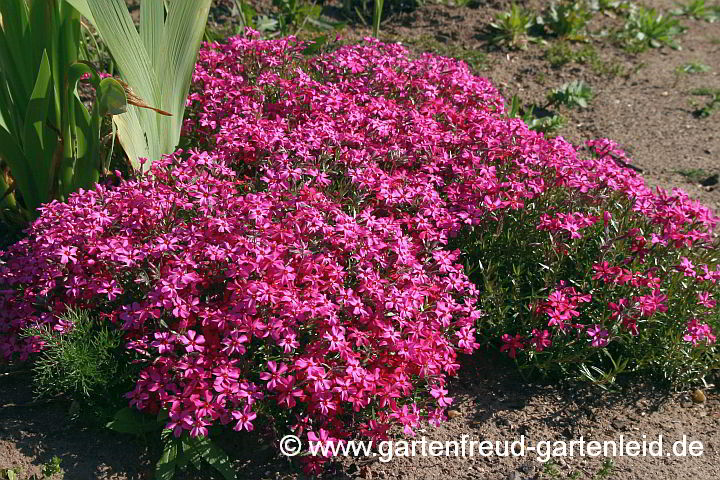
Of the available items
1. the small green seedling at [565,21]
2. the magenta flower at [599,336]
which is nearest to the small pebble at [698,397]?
the magenta flower at [599,336]

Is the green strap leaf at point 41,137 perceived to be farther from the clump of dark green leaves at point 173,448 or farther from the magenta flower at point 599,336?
the magenta flower at point 599,336

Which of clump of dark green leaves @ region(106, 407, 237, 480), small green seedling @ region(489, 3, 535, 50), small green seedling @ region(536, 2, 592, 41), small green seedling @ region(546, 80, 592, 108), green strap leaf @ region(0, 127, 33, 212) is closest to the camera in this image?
clump of dark green leaves @ region(106, 407, 237, 480)

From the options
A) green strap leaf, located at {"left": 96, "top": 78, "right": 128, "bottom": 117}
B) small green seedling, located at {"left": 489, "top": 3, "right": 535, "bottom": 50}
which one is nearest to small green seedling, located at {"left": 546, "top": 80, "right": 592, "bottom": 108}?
small green seedling, located at {"left": 489, "top": 3, "right": 535, "bottom": 50}

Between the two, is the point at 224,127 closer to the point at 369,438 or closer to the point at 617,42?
the point at 369,438

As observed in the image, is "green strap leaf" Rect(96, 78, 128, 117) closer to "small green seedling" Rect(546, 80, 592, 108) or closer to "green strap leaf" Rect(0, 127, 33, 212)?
"green strap leaf" Rect(0, 127, 33, 212)

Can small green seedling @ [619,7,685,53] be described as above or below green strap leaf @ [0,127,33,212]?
above

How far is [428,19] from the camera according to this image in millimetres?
6973

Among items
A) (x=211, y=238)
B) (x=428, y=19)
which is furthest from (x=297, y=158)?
(x=428, y=19)

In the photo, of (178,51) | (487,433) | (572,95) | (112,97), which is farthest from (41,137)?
(572,95)

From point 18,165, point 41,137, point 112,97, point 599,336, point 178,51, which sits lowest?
point 599,336

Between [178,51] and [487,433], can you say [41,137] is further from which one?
[487,433]

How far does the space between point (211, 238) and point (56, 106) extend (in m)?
1.20

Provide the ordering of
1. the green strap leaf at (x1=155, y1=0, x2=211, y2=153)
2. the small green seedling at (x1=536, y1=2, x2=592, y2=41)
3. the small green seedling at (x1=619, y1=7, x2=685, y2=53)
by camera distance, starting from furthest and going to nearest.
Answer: the small green seedling at (x1=619, y1=7, x2=685, y2=53), the small green seedling at (x1=536, y1=2, x2=592, y2=41), the green strap leaf at (x1=155, y1=0, x2=211, y2=153)

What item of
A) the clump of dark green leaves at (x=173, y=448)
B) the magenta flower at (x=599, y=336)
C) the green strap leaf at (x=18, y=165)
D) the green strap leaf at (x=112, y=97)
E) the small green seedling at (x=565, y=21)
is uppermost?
the small green seedling at (x=565, y=21)
